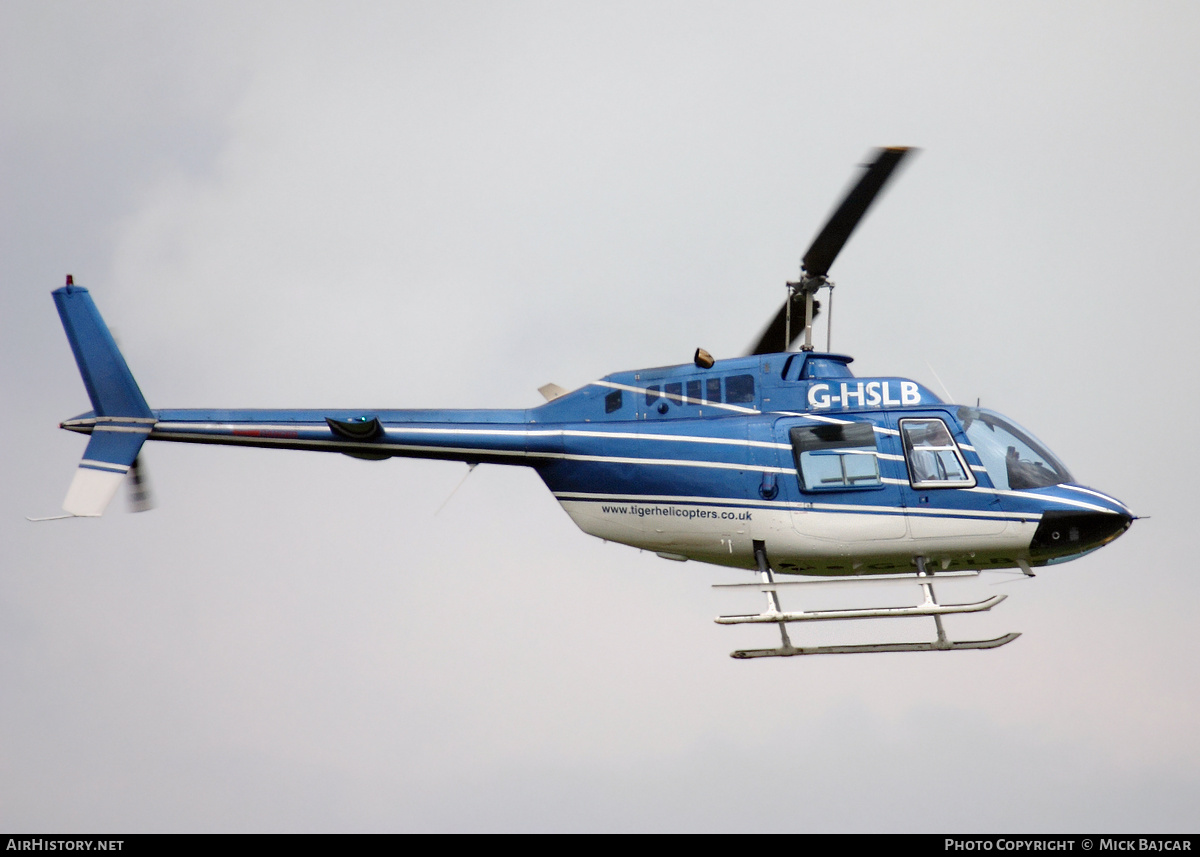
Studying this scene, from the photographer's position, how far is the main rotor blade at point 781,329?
19766 mm

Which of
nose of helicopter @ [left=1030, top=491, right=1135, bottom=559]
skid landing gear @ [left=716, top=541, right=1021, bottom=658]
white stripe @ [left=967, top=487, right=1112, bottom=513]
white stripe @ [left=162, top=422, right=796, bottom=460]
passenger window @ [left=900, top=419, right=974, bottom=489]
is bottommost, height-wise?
skid landing gear @ [left=716, top=541, right=1021, bottom=658]

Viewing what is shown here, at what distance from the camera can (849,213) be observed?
57.5 ft

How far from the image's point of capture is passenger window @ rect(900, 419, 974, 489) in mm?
18078

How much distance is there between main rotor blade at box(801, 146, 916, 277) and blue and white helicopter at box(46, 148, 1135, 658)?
3 cm

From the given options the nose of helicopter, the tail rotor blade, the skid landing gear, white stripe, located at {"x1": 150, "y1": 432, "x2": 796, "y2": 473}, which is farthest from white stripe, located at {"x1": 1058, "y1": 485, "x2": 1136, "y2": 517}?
the tail rotor blade

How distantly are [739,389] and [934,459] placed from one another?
281 centimetres

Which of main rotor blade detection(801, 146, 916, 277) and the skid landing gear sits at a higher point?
main rotor blade detection(801, 146, 916, 277)

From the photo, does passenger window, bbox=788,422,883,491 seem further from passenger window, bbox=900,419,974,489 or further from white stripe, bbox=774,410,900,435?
passenger window, bbox=900,419,974,489

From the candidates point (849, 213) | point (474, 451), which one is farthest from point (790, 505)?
point (474, 451)

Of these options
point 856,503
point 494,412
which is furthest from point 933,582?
point 494,412

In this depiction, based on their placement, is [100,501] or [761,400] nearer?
[761,400]

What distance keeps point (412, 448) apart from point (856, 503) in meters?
6.31

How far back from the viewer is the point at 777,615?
1789cm
